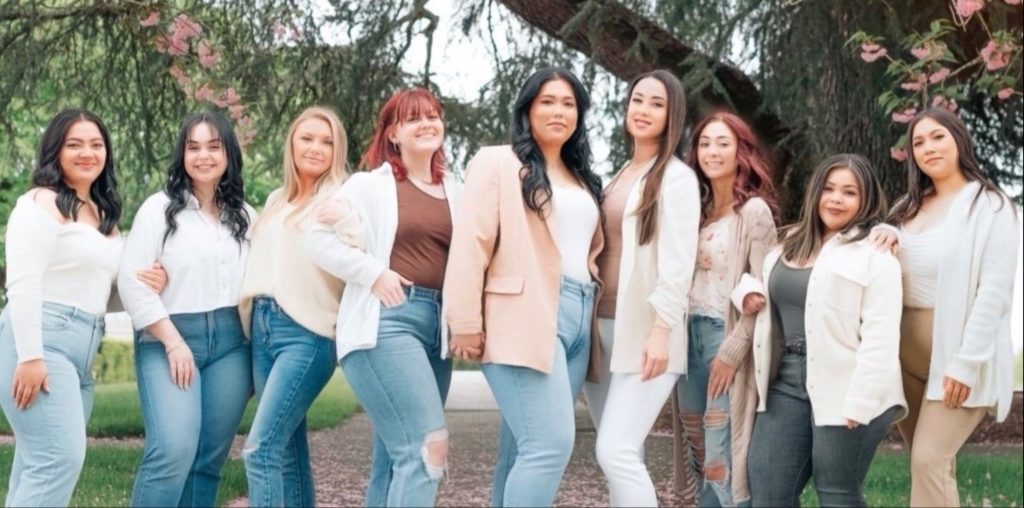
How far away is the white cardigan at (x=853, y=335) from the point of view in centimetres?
437

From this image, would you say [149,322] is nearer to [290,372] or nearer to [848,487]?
[290,372]

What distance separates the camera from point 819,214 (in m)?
4.66

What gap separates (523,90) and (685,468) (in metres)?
1.69

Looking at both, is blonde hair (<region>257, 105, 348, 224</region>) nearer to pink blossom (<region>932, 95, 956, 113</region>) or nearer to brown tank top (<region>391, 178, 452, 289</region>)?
brown tank top (<region>391, 178, 452, 289</region>)

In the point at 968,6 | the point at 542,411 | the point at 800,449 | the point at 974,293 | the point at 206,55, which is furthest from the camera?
the point at 206,55

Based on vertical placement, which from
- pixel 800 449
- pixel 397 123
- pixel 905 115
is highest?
pixel 905 115

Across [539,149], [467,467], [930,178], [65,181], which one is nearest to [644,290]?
[539,149]

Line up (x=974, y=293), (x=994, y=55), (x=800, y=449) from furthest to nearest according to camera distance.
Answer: (x=994, y=55)
(x=974, y=293)
(x=800, y=449)

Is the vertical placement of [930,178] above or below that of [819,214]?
above

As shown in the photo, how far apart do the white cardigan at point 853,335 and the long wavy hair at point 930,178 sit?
1.54 ft

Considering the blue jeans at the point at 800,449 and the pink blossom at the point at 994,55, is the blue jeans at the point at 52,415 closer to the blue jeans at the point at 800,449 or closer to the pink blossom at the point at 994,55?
the blue jeans at the point at 800,449

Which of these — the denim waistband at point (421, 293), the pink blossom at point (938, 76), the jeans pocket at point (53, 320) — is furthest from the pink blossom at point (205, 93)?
the pink blossom at point (938, 76)

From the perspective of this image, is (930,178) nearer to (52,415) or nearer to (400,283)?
(400,283)

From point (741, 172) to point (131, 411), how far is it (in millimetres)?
6201
